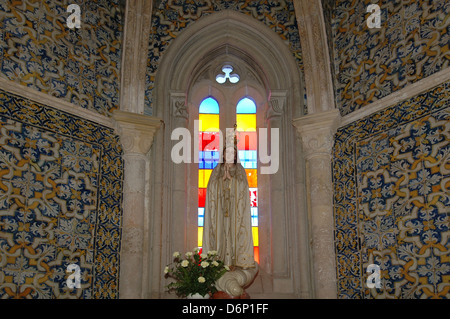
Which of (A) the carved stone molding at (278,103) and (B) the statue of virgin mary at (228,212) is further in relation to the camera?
(A) the carved stone molding at (278,103)

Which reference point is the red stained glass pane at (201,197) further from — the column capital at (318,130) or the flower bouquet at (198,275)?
the flower bouquet at (198,275)

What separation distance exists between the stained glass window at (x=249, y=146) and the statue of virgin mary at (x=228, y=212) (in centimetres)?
118

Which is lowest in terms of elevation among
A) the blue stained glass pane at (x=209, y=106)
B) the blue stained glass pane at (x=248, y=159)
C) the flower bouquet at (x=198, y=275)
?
the flower bouquet at (x=198, y=275)

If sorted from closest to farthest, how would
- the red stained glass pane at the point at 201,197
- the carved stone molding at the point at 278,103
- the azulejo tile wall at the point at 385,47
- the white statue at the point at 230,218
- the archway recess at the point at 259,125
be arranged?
the azulejo tile wall at the point at 385,47
the white statue at the point at 230,218
the archway recess at the point at 259,125
the carved stone molding at the point at 278,103
the red stained glass pane at the point at 201,197

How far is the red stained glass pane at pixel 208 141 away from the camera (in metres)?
8.36

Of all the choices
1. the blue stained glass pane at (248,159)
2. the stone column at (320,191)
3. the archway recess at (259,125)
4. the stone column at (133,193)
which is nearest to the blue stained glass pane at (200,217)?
the archway recess at (259,125)

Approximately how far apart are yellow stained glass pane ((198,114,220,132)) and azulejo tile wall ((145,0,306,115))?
3.39 ft

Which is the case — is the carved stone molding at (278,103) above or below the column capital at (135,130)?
above

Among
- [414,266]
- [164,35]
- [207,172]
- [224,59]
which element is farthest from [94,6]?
[414,266]

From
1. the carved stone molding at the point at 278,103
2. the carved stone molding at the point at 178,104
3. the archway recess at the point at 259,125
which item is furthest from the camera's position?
the carved stone molding at the point at 278,103

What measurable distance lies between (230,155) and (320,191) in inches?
48.2

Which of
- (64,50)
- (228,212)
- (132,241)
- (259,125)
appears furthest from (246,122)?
(64,50)

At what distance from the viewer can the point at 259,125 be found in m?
8.40

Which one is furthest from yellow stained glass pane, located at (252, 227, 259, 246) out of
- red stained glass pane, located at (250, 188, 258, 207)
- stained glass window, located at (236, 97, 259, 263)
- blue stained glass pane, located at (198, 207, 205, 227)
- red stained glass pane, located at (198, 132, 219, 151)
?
red stained glass pane, located at (198, 132, 219, 151)
